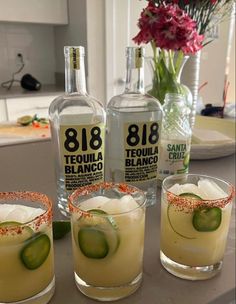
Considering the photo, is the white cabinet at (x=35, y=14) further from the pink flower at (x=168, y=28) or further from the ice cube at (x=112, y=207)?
the ice cube at (x=112, y=207)

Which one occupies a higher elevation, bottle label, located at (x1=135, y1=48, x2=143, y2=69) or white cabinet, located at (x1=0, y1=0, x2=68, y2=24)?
white cabinet, located at (x1=0, y1=0, x2=68, y2=24)

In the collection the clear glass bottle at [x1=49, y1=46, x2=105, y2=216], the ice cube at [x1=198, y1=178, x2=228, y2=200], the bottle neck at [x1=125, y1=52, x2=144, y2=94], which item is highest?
the bottle neck at [x1=125, y1=52, x2=144, y2=94]

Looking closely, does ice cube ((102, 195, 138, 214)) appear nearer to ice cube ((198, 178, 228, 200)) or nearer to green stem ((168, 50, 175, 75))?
ice cube ((198, 178, 228, 200))

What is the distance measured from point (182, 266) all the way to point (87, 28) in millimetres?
1501

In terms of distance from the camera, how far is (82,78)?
497 millimetres

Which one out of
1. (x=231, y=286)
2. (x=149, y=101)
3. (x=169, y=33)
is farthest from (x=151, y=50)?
(x=231, y=286)

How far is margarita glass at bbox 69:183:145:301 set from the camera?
0.34 meters

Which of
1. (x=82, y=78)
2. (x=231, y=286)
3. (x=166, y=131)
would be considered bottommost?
(x=231, y=286)

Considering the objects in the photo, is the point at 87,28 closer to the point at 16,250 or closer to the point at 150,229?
the point at 150,229


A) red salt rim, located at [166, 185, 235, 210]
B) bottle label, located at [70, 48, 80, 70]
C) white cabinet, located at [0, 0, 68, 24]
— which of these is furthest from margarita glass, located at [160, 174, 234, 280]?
white cabinet, located at [0, 0, 68, 24]

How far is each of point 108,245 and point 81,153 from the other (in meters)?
0.18

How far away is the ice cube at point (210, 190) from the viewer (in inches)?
15.9

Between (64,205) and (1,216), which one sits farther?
(64,205)

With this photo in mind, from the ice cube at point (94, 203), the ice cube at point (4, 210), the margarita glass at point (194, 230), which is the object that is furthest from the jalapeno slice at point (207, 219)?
the ice cube at point (4, 210)
